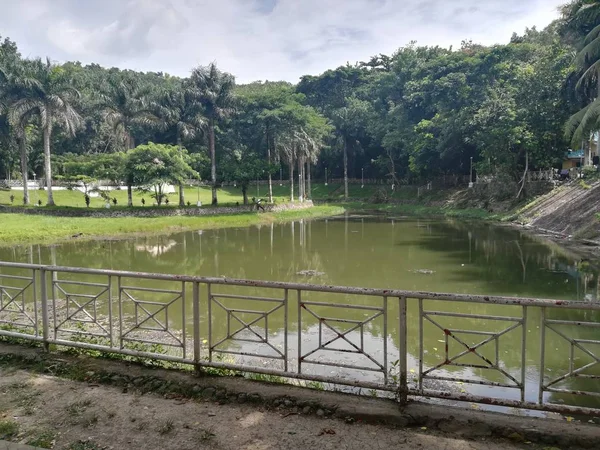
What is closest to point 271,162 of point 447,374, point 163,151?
point 163,151

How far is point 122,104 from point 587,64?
3527cm

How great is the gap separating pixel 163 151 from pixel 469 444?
33.6 m

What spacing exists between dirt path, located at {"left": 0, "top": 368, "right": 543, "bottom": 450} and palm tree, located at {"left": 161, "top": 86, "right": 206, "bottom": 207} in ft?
132

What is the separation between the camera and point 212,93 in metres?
42.7

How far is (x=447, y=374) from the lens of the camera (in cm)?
717

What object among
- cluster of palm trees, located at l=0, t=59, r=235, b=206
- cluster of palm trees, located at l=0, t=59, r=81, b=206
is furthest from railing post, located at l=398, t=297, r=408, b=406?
cluster of palm trees, located at l=0, t=59, r=81, b=206

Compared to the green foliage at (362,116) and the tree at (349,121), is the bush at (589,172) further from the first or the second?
the tree at (349,121)

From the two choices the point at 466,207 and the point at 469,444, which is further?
the point at 466,207

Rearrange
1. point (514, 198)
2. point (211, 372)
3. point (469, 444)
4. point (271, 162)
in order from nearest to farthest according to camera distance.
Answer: point (469, 444) < point (211, 372) < point (514, 198) < point (271, 162)

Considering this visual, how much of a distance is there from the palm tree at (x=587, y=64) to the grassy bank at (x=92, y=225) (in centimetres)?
2132

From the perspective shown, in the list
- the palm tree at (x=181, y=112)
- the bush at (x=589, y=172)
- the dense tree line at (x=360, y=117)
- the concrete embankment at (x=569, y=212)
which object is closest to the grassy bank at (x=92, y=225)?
the dense tree line at (x=360, y=117)

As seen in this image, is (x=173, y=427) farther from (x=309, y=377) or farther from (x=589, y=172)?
(x=589, y=172)

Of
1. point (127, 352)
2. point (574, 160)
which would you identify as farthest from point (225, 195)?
point (127, 352)

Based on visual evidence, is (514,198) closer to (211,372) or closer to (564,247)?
(564,247)
